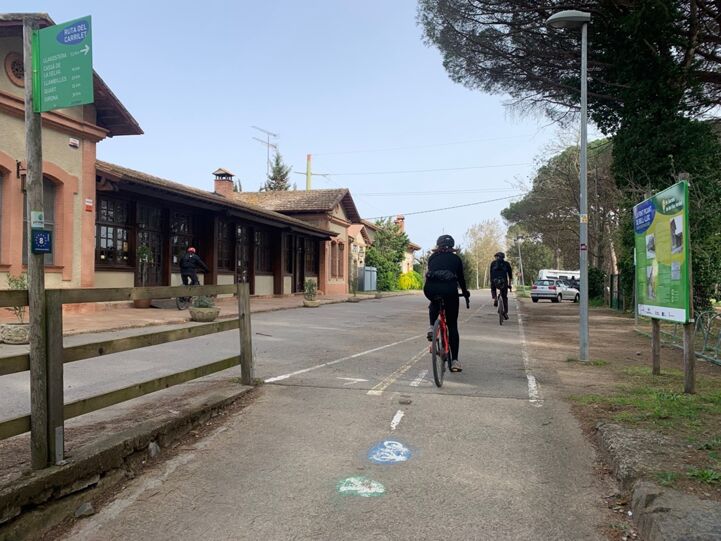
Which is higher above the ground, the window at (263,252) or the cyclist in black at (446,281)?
the window at (263,252)

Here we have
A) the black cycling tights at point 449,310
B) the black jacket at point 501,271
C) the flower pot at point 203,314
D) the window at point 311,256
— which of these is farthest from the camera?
the window at point 311,256

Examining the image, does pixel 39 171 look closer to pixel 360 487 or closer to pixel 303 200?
pixel 360 487

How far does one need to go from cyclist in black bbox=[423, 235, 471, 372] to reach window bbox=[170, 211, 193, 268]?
49.1 feet

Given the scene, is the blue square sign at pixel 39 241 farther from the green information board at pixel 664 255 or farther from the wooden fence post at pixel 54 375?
the green information board at pixel 664 255

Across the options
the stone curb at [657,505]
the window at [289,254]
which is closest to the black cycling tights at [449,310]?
the stone curb at [657,505]

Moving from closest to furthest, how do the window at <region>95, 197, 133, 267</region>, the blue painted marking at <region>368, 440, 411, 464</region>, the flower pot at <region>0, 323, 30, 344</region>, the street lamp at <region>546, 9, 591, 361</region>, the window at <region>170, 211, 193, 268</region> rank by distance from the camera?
the blue painted marking at <region>368, 440, 411, 464</region>
the street lamp at <region>546, 9, 591, 361</region>
the flower pot at <region>0, 323, 30, 344</region>
the window at <region>95, 197, 133, 267</region>
the window at <region>170, 211, 193, 268</region>

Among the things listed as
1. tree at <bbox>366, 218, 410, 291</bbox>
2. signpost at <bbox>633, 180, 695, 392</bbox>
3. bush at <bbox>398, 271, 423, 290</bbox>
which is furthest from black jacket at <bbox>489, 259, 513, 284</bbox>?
bush at <bbox>398, 271, 423, 290</bbox>

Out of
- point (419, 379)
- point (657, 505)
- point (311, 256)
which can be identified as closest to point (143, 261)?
point (419, 379)

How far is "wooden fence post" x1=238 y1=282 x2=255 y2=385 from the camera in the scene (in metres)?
6.25

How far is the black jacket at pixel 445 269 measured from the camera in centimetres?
707

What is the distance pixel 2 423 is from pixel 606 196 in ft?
107

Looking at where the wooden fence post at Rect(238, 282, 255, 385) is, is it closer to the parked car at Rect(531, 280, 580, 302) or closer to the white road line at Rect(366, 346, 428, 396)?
the white road line at Rect(366, 346, 428, 396)

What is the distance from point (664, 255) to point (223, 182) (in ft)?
91.5

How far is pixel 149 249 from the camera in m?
18.5
